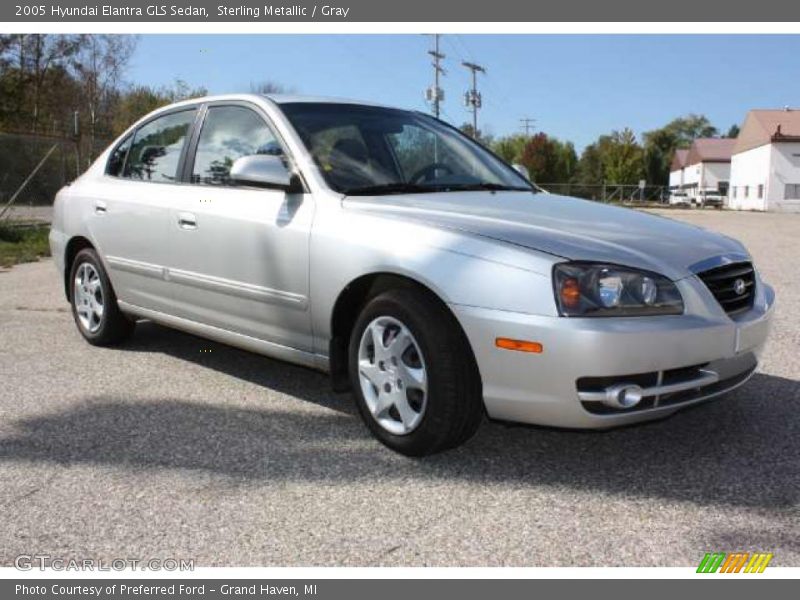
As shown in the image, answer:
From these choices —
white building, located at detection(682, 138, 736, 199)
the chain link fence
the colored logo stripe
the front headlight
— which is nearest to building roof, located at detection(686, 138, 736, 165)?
white building, located at detection(682, 138, 736, 199)

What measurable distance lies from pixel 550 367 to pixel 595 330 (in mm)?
226

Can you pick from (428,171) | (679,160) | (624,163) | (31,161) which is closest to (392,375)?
(428,171)

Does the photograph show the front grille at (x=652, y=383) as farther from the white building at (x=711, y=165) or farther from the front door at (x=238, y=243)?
the white building at (x=711, y=165)

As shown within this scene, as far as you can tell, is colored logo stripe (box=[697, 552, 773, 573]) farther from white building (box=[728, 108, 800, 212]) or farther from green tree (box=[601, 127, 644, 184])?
green tree (box=[601, 127, 644, 184])

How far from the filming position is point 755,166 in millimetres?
63562

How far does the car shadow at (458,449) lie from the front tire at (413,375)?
150mm

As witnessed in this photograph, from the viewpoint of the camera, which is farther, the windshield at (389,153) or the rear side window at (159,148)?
the rear side window at (159,148)

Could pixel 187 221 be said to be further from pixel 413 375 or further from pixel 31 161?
pixel 31 161

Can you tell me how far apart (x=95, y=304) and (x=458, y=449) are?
3.24 meters

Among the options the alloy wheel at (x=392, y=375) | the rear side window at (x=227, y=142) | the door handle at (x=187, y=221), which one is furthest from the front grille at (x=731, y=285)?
the door handle at (x=187, y=221)

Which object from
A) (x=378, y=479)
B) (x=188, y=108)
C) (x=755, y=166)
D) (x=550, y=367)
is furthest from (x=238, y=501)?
(x=755, y=166)

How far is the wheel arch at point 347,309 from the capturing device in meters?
3.59

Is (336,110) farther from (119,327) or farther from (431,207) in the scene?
(119,327)

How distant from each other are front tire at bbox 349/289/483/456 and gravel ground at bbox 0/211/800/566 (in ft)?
0.51
